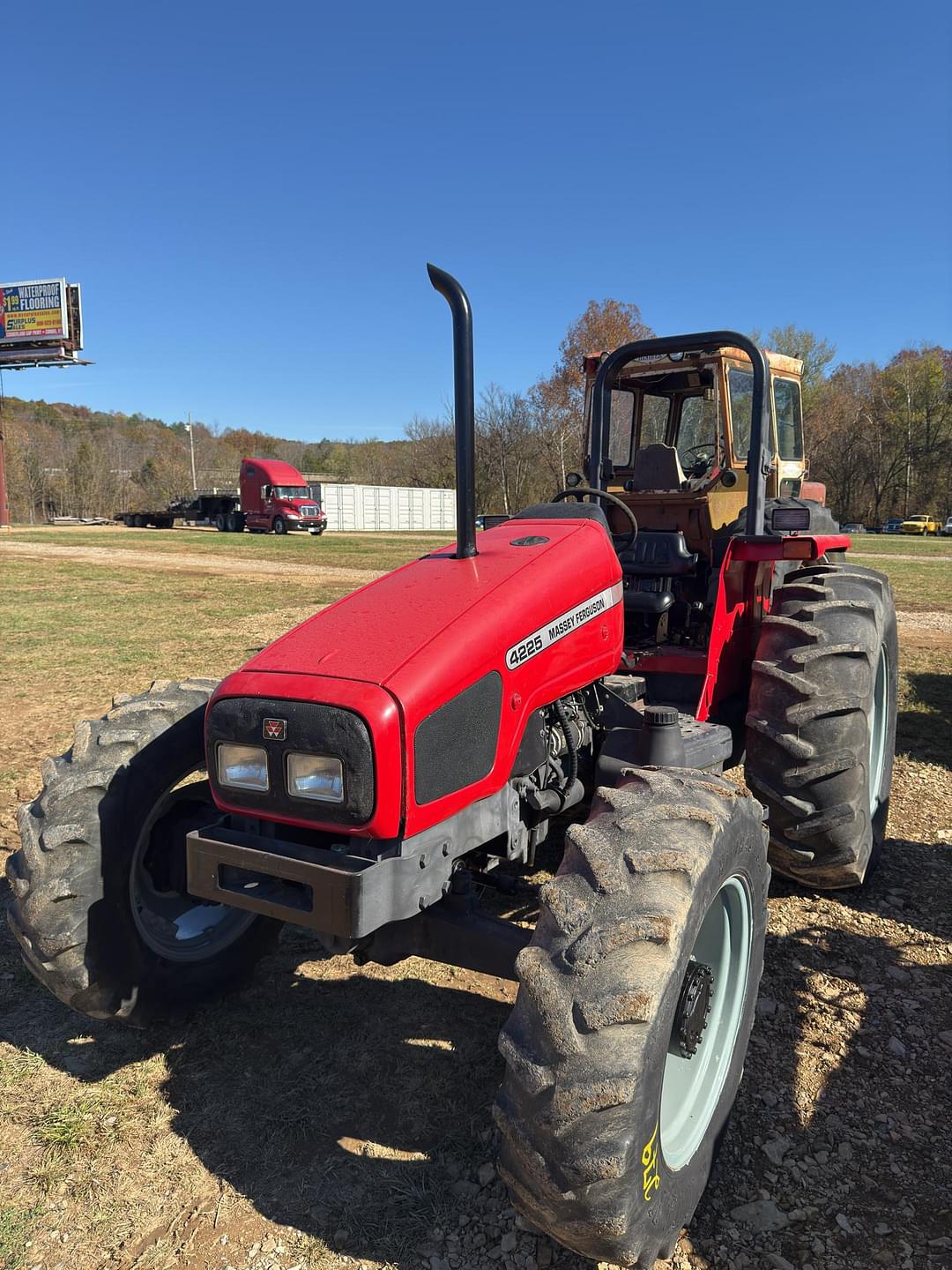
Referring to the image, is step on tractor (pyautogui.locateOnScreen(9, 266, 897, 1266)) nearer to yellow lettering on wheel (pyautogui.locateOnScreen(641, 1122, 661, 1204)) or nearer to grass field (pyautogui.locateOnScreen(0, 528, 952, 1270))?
yellow lettering on wheel (pyautogui.locateOnScreen(641, 1122, 661, 1204))

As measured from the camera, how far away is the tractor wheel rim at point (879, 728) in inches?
169

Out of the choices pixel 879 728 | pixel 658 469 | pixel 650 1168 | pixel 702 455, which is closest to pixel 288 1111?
pixel 650 1168

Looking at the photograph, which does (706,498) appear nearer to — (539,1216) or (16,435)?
(539,1216)

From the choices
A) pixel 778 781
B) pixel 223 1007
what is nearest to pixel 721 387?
pixel 778 781

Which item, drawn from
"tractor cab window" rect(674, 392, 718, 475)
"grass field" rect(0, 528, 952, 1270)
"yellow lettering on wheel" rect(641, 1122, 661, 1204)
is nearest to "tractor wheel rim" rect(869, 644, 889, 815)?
"grass field" rect(0, 528, 952, 1270)

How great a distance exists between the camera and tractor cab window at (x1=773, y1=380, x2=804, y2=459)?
480cm

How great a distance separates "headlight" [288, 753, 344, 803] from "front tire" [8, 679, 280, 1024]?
90 cm

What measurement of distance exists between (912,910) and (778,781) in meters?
1.04

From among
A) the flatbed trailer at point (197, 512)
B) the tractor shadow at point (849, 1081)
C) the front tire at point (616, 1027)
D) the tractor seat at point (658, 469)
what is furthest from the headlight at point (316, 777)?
the flatbed trailer at point (197, 512)

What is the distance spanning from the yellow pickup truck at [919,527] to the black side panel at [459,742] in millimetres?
54709

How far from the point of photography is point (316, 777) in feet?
6.89

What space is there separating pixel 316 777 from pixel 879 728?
3419mm

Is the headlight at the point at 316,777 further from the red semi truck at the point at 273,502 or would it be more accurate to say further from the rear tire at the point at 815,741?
the red semi truck at the point at 273,502

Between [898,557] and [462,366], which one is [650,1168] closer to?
[462,366]
